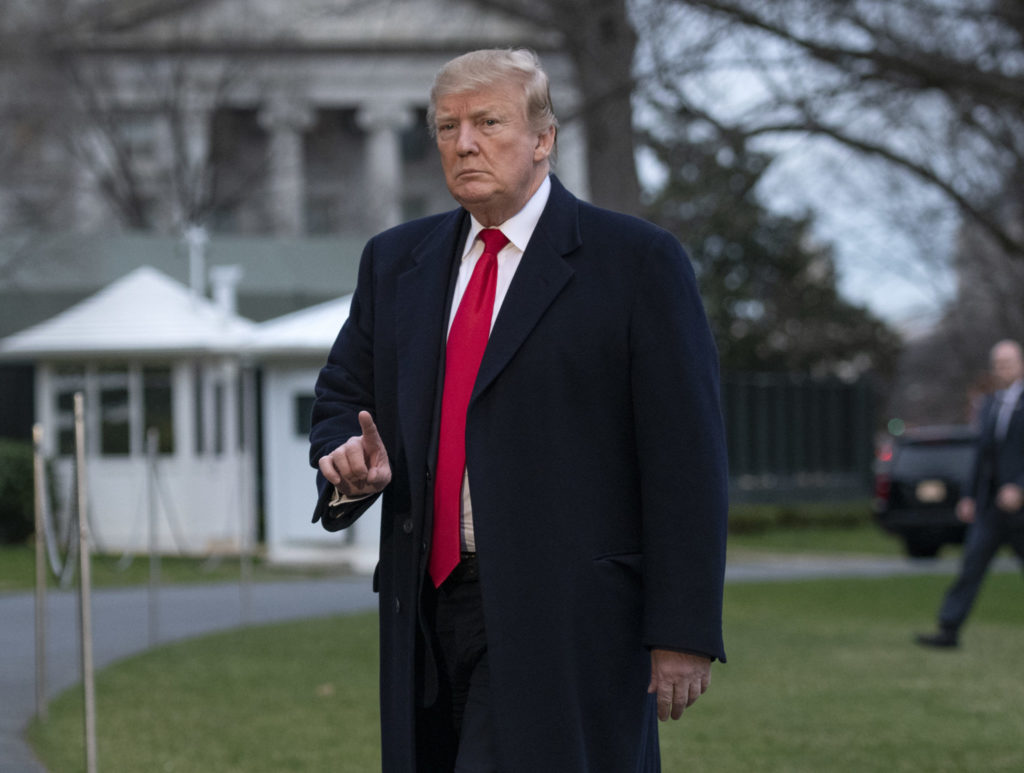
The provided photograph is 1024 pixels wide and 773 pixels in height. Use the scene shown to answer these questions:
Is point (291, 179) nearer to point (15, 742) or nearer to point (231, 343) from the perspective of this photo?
point (231, 343)

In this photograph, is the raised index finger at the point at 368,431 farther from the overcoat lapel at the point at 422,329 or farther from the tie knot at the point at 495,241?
the tie knot at the point at 495,241

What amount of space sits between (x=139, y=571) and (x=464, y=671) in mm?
16044

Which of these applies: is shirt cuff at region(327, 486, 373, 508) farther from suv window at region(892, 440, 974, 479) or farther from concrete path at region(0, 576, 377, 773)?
suv window at region(892, 440, 974, 479)

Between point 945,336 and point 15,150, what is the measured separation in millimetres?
26996

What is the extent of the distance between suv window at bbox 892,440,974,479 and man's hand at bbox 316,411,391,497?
20.4 meters

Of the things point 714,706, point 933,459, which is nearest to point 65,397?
point 933,459

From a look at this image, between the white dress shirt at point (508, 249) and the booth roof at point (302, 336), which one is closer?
the white dress shirt at point (508, 249)

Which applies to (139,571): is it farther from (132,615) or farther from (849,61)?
(849,61)

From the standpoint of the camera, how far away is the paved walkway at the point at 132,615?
8781 millimetres

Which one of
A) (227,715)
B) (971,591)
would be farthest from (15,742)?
(971,591)

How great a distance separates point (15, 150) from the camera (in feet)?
100

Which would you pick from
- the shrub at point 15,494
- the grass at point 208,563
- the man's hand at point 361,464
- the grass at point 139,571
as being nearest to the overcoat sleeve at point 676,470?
the man's hand at point 361,464

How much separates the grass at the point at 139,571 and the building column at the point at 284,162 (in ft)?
67.1

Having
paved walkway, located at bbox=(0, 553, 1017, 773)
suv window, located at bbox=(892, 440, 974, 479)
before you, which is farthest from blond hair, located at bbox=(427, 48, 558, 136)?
suv window, located at bbox=(892, 440, 974, 479)
